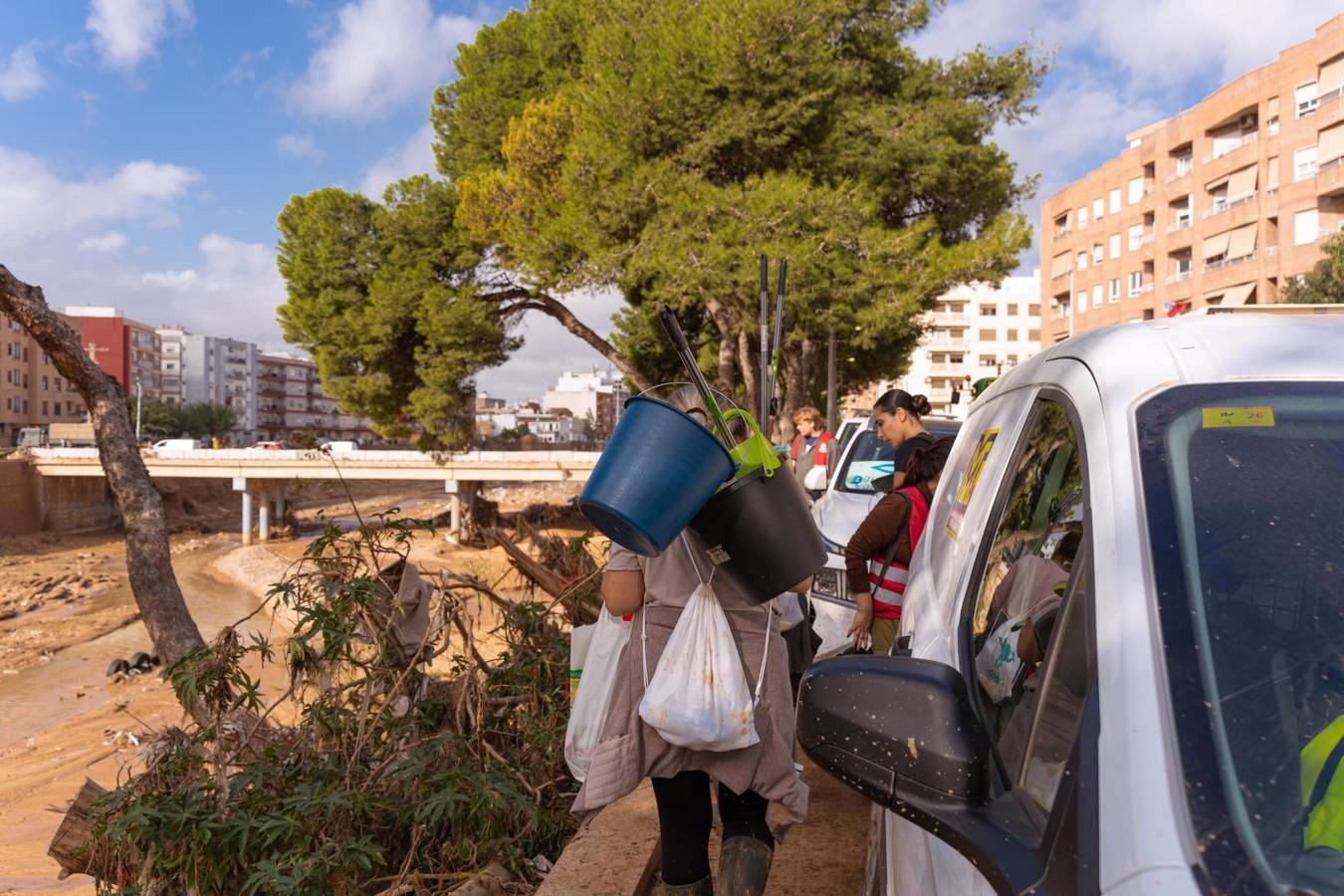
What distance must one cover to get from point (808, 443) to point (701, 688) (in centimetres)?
793

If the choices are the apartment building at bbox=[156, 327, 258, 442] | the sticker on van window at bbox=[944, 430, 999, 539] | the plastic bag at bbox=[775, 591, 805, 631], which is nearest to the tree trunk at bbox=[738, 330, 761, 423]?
the plastic bag at bbox=[775, 591, 805, 631]

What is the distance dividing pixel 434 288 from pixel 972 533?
25038 mm

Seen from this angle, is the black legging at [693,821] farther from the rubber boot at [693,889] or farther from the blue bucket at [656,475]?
the blue bucket at [656,475]

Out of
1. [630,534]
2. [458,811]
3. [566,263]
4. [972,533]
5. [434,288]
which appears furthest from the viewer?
[434,288]

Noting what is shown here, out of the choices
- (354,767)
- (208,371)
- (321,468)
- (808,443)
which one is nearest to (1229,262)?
(808,443)

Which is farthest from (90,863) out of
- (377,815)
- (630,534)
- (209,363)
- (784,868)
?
(209,363)

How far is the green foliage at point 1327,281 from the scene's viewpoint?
27.3 metres

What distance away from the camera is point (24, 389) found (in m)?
79.0

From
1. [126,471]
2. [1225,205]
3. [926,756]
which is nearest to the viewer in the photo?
[926,756]

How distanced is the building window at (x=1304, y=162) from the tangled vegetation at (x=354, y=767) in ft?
127

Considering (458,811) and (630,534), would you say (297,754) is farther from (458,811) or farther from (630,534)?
(630,534)

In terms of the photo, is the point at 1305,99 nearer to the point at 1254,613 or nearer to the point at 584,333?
the point at 584,333

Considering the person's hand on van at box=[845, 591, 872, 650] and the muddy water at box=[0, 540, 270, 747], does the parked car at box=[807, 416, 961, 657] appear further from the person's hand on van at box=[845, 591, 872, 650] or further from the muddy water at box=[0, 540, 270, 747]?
the muddy water at box=[0, 540, 270, 747]

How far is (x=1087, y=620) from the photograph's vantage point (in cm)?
137
